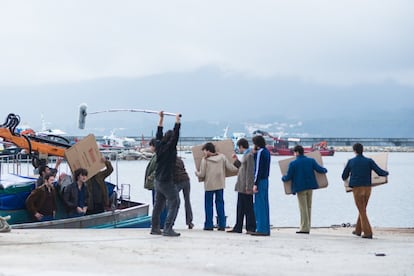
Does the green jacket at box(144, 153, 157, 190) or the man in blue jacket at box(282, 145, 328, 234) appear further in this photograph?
the green jacket at box(144, 153, 157, 190)

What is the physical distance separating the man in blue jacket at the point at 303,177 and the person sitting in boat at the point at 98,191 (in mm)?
3718

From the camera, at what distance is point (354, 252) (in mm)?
12312

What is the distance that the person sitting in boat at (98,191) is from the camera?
1688 cm

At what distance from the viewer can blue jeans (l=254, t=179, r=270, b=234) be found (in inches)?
569

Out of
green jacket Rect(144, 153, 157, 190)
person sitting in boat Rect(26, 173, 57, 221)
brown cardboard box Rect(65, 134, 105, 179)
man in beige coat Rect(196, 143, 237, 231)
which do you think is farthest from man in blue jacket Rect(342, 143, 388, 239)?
person sitting in boat Rect(26, 173, 57, 221)

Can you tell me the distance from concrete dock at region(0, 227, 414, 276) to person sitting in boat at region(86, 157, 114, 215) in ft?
8.71

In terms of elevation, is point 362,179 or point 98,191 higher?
point 362,179

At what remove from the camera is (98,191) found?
17.2m

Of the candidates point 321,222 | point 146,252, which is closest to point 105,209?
point 146,252

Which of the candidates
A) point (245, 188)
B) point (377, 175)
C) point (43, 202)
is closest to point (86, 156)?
point (43, 202)

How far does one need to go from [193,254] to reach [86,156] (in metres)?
5.61

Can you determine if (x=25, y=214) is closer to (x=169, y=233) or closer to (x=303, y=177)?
(x=169, y=233)

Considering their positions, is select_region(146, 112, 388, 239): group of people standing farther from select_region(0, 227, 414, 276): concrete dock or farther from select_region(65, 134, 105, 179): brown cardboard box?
select_region(65, 134, 105, 179): brown cardboard box

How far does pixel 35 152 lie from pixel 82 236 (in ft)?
17.8
